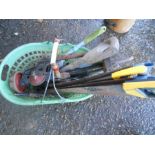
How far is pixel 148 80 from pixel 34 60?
47 centimetres

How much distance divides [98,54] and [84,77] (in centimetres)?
10

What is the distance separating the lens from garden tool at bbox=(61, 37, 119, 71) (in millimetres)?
767

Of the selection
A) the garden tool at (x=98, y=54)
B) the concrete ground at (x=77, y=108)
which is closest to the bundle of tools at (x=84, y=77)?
the garden tool at (x=98, y=54)

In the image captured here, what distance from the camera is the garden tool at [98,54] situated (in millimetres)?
767

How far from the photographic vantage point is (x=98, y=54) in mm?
810

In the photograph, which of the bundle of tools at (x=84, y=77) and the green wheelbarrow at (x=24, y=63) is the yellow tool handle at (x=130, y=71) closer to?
the bundle of tools at (x=84, y=77)

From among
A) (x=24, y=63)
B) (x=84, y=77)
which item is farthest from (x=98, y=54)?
(x=24, y=63)

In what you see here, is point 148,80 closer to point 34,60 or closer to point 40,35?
point 34,60

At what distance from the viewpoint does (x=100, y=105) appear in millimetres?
1121

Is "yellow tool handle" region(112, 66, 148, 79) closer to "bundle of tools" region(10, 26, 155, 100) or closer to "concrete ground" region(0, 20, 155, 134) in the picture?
"bundle of tools" region(10, 26, 155, 100)

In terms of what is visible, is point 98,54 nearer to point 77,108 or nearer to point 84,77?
point 84,77

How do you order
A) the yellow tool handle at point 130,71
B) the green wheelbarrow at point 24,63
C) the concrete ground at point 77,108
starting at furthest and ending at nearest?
the concrete ground at point 77,108, the green wheelbarrow at point 24,63, the yellow tool handle at point 130,71

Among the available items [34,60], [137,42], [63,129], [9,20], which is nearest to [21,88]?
[34,60]

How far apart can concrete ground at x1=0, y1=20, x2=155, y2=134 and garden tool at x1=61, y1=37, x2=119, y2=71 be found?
0.25 m
